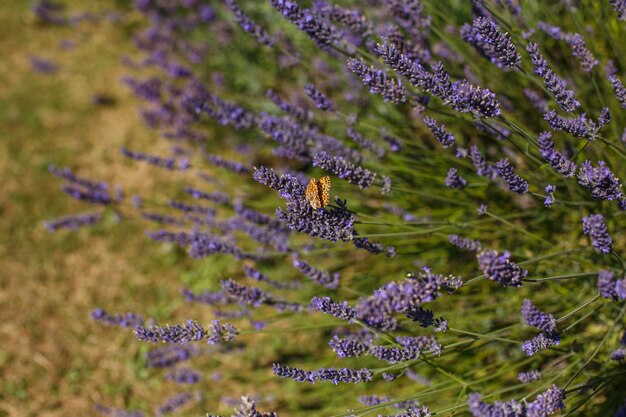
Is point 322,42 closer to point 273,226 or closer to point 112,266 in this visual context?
point 273,226

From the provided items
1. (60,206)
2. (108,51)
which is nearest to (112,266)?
(60,206)

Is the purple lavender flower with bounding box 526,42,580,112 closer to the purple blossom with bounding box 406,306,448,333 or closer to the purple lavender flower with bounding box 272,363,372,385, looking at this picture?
the purple blossom with bounding box 406,306,448,333

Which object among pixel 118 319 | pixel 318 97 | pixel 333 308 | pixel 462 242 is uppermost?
pixel 318 97

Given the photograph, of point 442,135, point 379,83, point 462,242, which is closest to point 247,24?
point 379,83

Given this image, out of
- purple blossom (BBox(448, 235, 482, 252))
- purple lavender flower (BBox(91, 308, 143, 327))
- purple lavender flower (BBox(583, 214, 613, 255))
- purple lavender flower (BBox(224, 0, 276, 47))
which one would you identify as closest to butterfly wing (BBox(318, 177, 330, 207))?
purple blossom (BBox(448, 235, 482, 252))

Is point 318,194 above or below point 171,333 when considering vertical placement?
above

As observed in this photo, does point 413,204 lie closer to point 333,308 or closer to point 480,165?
point 480,165
